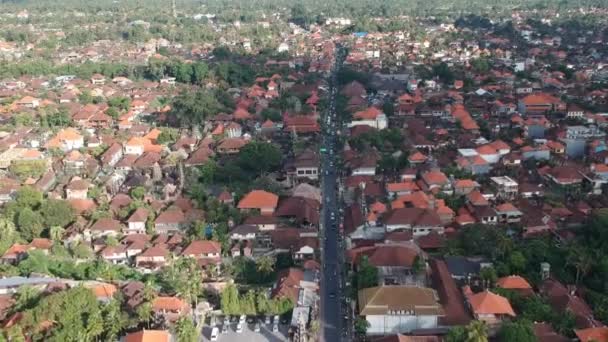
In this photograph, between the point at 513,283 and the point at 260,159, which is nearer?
the point at 513,283

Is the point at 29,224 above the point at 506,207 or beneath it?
beneath

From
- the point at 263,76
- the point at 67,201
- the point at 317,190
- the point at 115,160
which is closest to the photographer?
the point at 67,201

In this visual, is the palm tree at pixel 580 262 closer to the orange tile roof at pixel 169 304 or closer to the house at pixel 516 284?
the house at pixel 516 284

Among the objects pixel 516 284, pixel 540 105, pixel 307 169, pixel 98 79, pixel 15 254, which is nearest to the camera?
pixel 516 284

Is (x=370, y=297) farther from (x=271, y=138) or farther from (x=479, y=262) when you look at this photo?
(x=271, y=138)

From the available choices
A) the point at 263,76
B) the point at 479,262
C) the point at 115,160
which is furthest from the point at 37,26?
the point at 479,262

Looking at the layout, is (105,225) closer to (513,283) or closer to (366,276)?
(366,276)

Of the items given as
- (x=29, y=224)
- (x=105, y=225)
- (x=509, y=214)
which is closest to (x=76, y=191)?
(x=29, y=224)
